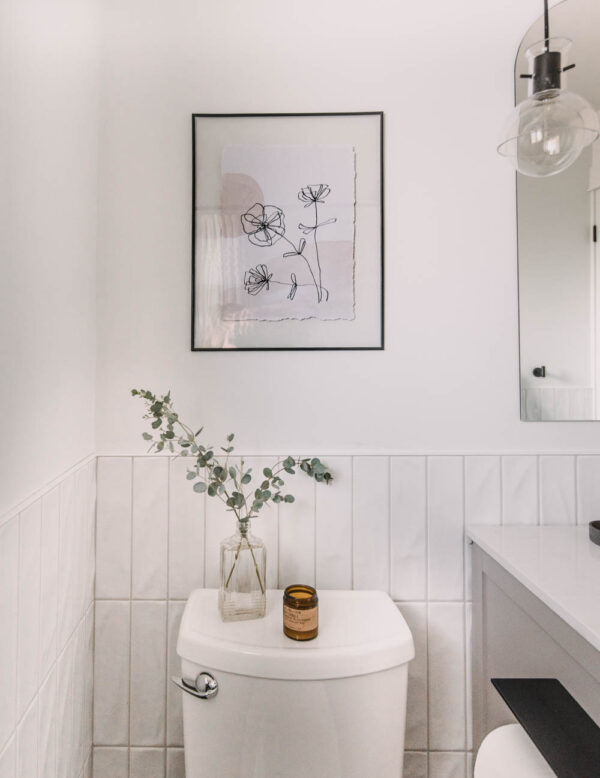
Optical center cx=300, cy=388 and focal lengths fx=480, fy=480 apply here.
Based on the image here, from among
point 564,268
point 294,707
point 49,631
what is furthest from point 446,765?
point 564,268

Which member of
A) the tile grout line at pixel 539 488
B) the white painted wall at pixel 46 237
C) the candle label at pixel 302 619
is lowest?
the candle label at pixel 302 619

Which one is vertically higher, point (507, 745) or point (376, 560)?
point (376, 560)

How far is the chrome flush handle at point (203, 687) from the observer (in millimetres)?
845

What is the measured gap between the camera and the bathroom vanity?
0.68 m

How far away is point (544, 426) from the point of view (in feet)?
3.62

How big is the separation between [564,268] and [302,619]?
948 mm

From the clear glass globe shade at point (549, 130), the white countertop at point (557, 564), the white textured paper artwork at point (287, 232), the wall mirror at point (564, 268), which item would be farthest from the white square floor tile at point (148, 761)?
the clear glass globe shade at point (549, 130)

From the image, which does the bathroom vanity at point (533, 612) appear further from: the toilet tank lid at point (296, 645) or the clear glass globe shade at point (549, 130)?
the clear glass globe shade at point (549, 130)

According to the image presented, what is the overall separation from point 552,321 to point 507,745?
83 centimetres

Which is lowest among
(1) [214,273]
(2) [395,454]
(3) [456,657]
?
(3) [456,657]

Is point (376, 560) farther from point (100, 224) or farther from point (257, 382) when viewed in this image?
point (100, 224)

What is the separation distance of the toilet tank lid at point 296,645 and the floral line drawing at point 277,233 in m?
0.68

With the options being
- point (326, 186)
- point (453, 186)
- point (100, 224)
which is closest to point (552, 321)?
point (453, 186)

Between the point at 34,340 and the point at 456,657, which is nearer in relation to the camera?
the point at 34,340
